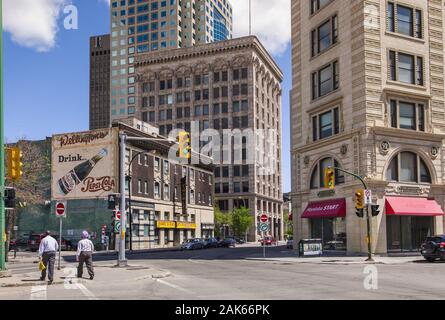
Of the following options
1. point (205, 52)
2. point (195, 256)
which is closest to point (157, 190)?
point (195, 256)

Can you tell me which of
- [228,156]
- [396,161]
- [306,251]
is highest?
[228,156]

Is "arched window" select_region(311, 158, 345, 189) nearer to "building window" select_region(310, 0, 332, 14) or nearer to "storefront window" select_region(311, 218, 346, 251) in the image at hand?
"storefront window" select_region(311, 218, 346, 251)

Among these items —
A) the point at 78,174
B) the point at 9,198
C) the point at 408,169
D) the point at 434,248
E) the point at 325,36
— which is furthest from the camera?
the point at 78,174

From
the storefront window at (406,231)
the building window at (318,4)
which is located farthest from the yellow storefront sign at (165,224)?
the storefront window at (406,231)

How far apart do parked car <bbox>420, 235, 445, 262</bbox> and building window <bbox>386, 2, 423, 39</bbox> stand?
1802cm

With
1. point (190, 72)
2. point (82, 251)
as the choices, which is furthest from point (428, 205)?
point (190, 72)

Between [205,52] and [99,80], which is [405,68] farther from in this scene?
[99,80]

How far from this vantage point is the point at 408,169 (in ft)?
138

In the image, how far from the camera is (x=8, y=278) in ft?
65.9

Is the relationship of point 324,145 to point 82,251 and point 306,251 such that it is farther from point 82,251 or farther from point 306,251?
point 82,251

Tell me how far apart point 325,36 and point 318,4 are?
334cm

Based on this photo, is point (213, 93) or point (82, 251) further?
point (213, 93)

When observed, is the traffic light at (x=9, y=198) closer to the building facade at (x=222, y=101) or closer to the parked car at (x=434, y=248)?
the parked car at (x=434, y=248)
